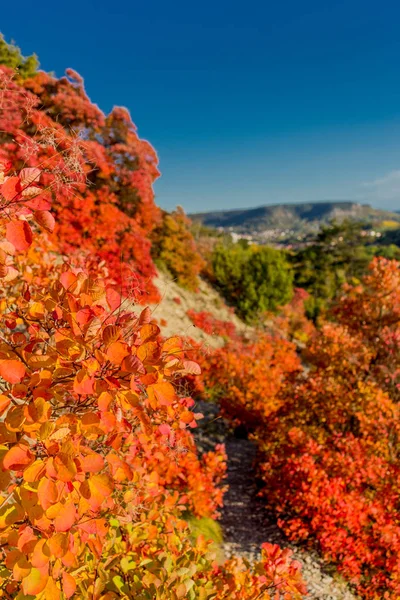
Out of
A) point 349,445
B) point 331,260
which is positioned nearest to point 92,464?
point 349,445

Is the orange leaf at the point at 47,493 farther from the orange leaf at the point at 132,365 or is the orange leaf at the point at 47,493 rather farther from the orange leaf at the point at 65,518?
the orange leaf at the point at 132,365

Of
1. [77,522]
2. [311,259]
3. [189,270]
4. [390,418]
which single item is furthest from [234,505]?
[311,259]

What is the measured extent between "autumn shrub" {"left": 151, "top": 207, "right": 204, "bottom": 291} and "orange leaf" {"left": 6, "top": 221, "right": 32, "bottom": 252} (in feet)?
66.1

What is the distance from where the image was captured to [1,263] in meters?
1.62

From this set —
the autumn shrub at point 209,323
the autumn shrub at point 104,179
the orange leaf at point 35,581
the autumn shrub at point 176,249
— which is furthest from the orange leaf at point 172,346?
the autumn shrub at point 176,249

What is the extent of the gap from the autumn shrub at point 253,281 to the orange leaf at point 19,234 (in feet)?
81.7

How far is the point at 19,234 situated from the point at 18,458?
82 cm

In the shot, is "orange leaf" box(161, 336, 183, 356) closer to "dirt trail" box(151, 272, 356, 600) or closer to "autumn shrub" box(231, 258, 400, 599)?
"dirt trail" box(151, 272, 356, 600)

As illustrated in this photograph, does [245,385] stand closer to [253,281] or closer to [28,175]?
[28,175]

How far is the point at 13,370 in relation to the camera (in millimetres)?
1418

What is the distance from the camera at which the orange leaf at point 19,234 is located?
1484 millimetres

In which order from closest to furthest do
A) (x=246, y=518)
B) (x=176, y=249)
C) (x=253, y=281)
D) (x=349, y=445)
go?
(x=349, y=445), (x=246, y=518), (x=176, y=249), (x=253, y=281)

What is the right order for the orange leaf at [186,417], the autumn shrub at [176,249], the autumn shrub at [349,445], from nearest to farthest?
the orange leaf at [186,417] → the autumn shrub at [349,445] → the autumn shrub at [176,249]

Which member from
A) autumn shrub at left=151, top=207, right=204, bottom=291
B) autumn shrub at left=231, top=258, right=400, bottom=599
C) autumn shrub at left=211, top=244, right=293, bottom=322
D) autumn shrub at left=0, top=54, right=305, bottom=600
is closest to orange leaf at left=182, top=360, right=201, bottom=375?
autumn shrub at left=0, top=54, right=305, bottom=600
